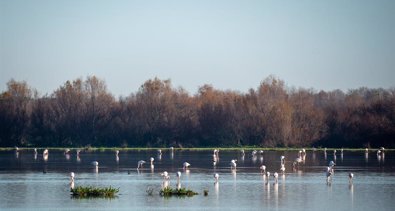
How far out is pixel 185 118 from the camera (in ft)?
323

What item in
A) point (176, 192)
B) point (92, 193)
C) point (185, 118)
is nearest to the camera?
point (92, 193)

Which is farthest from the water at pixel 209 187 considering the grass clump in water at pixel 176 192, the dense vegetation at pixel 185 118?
the dense vegetation at pixel 185 118

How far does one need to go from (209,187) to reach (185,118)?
188 ft

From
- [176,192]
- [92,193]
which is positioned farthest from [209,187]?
[92,193]

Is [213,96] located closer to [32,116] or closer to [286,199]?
[32,116]

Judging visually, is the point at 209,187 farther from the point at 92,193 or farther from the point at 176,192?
the point at 92,193

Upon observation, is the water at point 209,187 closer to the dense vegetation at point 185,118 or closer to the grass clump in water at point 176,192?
the grass clump in water at point 176,192

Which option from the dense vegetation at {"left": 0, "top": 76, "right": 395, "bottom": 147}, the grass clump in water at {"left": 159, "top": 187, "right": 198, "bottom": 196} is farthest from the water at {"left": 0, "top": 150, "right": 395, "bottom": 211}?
the dense vegetation at {"left": 0, "top": 76, "right": 395, "bottom": 147}

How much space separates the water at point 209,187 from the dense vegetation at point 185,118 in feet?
96.8

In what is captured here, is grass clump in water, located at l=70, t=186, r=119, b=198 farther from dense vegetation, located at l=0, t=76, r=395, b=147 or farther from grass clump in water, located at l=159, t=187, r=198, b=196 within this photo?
dense vegetation, located at l=0, t=76, r=395, b=147

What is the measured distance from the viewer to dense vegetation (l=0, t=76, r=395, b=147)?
3561 inches

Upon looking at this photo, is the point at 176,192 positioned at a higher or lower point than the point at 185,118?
lower

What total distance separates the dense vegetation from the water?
29.5 m

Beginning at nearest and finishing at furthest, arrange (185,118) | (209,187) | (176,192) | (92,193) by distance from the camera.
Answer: (92,193) → (176,192) → (209,187) → (185,118)
